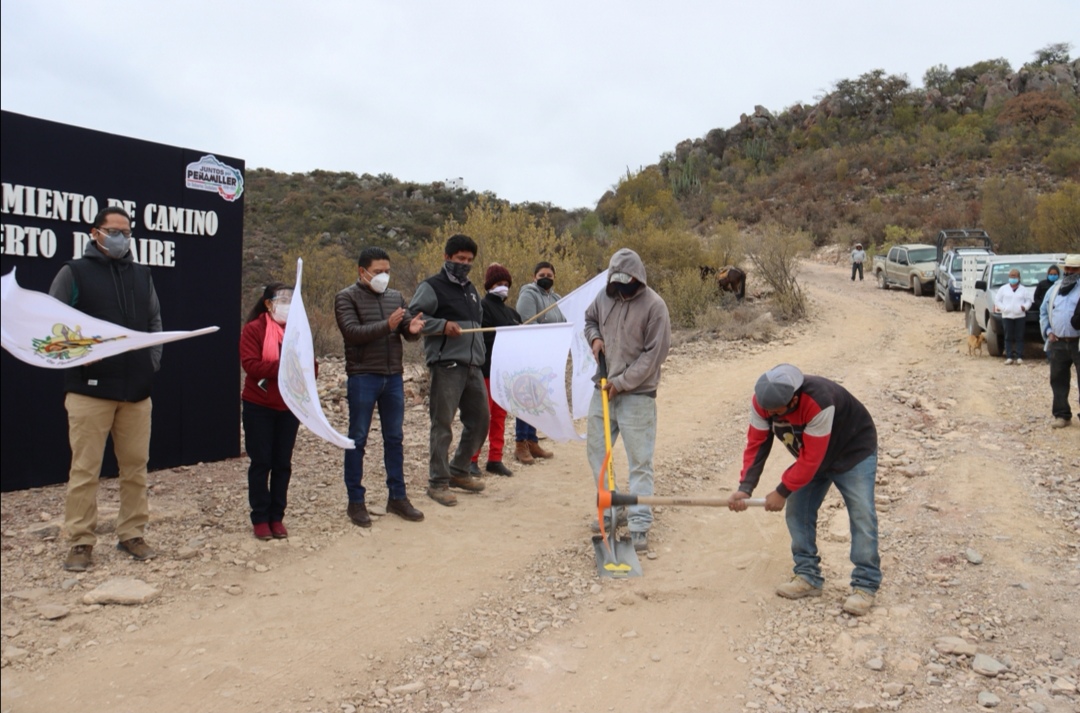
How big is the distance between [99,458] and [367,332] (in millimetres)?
1855

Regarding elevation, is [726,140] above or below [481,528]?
above

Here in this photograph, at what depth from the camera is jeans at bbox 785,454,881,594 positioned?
15.8ft

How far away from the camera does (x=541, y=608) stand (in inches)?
192

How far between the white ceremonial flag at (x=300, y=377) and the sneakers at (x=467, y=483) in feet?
6.55

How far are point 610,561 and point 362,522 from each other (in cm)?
182

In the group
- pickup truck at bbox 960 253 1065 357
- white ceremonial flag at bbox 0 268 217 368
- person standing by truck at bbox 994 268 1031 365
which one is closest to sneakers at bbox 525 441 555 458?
white ceremonial flag at bbox 0 268 217 368

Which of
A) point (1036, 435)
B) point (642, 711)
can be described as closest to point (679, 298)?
point (1036, 435)

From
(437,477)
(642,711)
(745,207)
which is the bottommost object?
(642,711)

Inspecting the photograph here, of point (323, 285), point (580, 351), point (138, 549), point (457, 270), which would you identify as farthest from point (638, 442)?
point (323, 285)

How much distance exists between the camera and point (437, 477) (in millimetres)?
6770

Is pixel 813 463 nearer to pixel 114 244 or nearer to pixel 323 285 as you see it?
pixel 114 244

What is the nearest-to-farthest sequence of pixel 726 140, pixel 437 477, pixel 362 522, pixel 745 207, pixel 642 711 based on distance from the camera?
1. pixel 642 711
2. pixel 362 522
3. pixel 437 477
4. pixel 745 207
5. pixel 726 140

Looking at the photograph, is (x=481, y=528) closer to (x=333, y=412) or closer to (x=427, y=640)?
(x=427, y=640)

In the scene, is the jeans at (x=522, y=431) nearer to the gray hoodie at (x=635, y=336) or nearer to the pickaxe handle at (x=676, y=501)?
the gray hoodie at (x=635, y=336)
